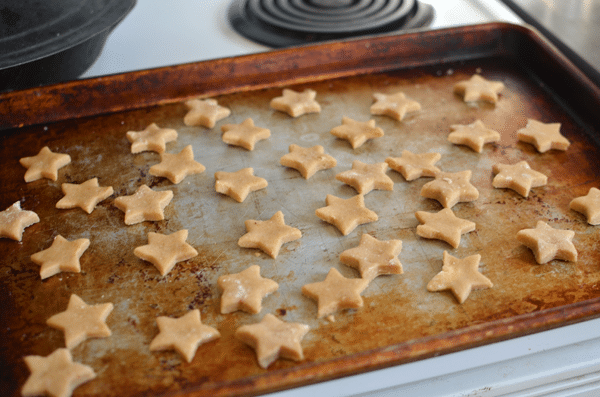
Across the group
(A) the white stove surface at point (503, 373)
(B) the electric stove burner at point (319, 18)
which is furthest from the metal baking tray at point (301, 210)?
(B) the electric stove burner at point (319, 18)

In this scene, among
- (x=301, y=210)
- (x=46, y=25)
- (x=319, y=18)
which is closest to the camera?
(x=301, y=210)

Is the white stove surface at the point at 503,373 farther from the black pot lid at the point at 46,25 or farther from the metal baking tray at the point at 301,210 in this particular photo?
the black pot lid at the point at 46,25

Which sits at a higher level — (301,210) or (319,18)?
(319,18)

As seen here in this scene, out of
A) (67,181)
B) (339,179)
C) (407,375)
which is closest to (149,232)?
(67,181)

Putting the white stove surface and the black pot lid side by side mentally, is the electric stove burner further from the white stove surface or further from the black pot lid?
the white stove surface

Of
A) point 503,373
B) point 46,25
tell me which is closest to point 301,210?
point 503,373

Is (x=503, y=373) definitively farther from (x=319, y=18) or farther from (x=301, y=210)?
(x=319, y=18)
